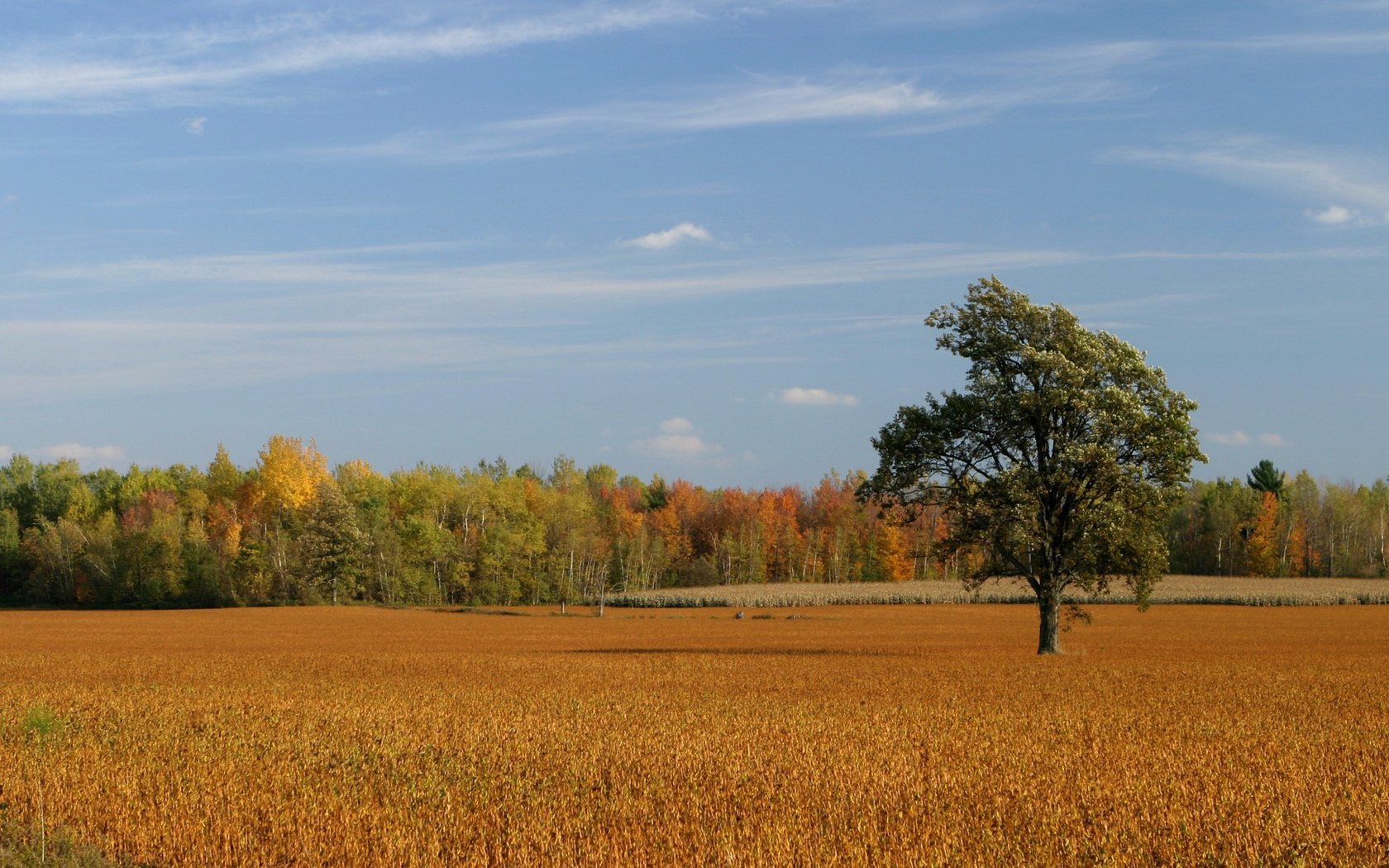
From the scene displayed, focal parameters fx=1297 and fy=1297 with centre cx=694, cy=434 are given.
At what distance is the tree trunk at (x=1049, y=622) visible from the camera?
43.8 metres

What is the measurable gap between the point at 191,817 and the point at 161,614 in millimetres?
100858

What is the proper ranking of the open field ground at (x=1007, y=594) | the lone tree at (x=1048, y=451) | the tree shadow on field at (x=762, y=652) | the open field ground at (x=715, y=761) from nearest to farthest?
the open field ground at (x=715, y=761), the lone tree at (x=1048, y=451), the tree shadow on field at (x=762, y=652), the open field ground at (x=1007, y=594)

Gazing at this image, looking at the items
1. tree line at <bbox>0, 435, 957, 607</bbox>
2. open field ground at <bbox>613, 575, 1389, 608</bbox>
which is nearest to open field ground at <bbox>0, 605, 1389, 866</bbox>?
open field ground at <bbox>613, 575, 1389, 608</bbox>

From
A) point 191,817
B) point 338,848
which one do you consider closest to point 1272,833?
point 338,848

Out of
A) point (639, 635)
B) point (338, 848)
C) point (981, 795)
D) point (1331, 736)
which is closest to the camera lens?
point (338, 848)

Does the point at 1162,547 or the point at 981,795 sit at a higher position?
the point at 1162,547

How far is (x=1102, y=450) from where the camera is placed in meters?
41.1

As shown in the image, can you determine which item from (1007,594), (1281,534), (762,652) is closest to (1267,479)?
(1281,534)

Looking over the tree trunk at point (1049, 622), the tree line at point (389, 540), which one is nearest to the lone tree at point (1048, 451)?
the tree trunk at point (1049, 622)

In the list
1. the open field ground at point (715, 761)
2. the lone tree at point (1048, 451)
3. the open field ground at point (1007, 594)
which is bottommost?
the open field ground at point (1007, 594)

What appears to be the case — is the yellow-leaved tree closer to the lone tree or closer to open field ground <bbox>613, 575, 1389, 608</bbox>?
open field ground <bbox>613, 575, 1389, 608</bbox>

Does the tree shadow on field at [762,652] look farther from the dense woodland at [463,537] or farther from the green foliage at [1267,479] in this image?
the green foliage at [1267,479]

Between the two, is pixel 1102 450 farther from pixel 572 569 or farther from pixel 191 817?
pixel 572 569

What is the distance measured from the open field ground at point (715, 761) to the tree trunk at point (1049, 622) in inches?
83.5
